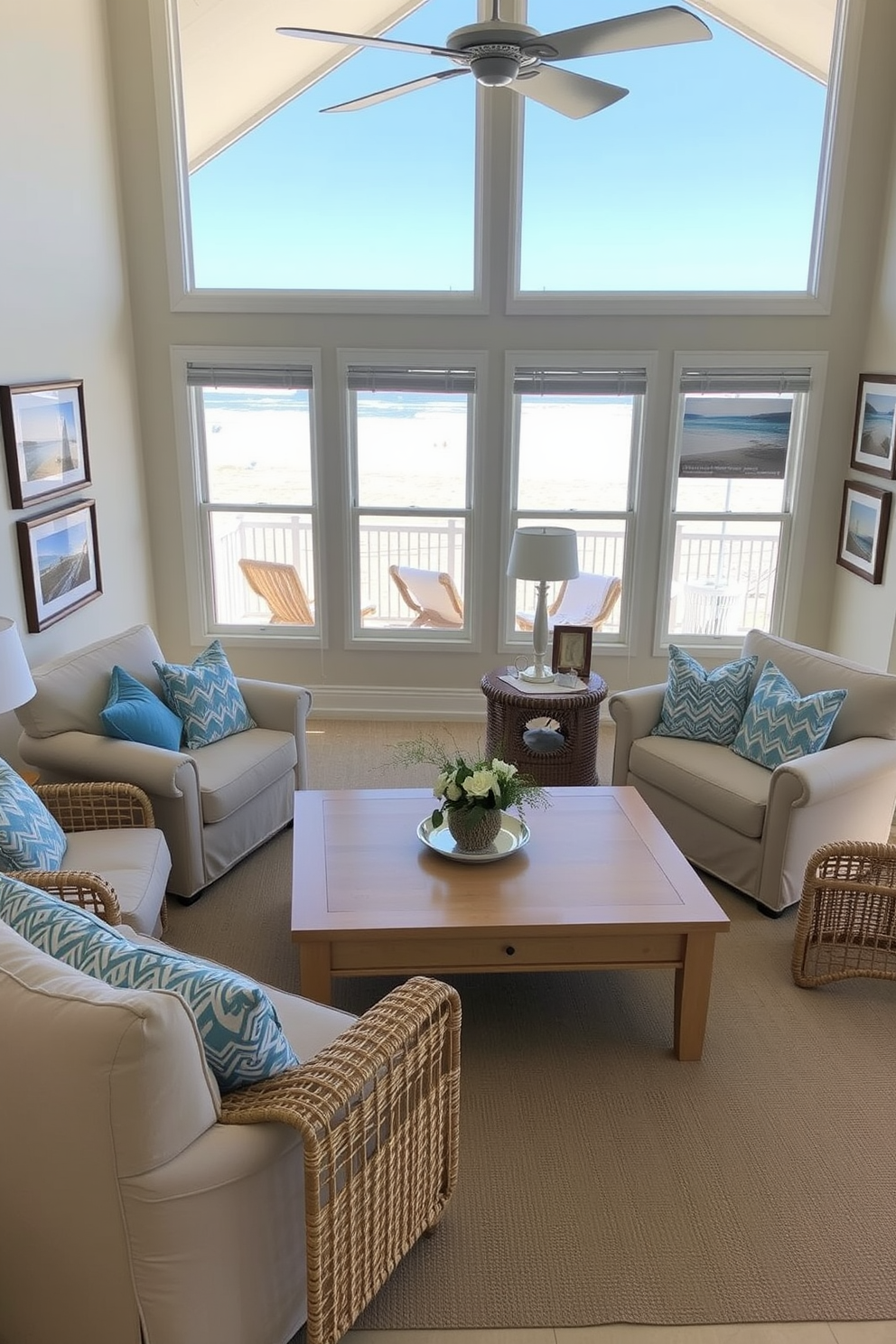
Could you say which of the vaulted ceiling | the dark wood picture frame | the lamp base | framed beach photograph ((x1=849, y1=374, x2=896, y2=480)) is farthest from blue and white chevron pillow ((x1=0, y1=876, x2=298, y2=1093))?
the vaulted ceiling

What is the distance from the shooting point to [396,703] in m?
5.70

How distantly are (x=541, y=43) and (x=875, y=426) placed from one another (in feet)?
9.99

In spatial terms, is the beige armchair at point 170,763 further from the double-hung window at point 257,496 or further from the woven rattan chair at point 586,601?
the woven rattan chair at point 586,601

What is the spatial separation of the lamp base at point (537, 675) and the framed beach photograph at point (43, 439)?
223 cm

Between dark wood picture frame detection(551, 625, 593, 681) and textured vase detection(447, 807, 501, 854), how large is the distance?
155 centimetres

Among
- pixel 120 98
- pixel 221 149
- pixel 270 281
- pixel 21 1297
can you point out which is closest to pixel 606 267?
pixel 270 281

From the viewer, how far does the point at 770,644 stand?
420cm

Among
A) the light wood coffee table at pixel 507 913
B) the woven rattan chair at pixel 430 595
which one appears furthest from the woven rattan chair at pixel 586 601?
the light wood coffee table at pixel 507 913

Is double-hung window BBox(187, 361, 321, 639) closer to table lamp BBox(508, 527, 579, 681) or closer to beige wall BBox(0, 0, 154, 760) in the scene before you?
beige wall BBox(0, 0, 154, 760)

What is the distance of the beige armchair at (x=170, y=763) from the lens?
3.49m

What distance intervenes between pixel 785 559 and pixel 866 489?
2.06 ft

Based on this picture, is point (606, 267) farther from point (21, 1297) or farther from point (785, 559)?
point (21, 1297)

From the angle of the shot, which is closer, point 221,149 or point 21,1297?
point 21,1297

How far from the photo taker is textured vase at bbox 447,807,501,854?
120 inches
